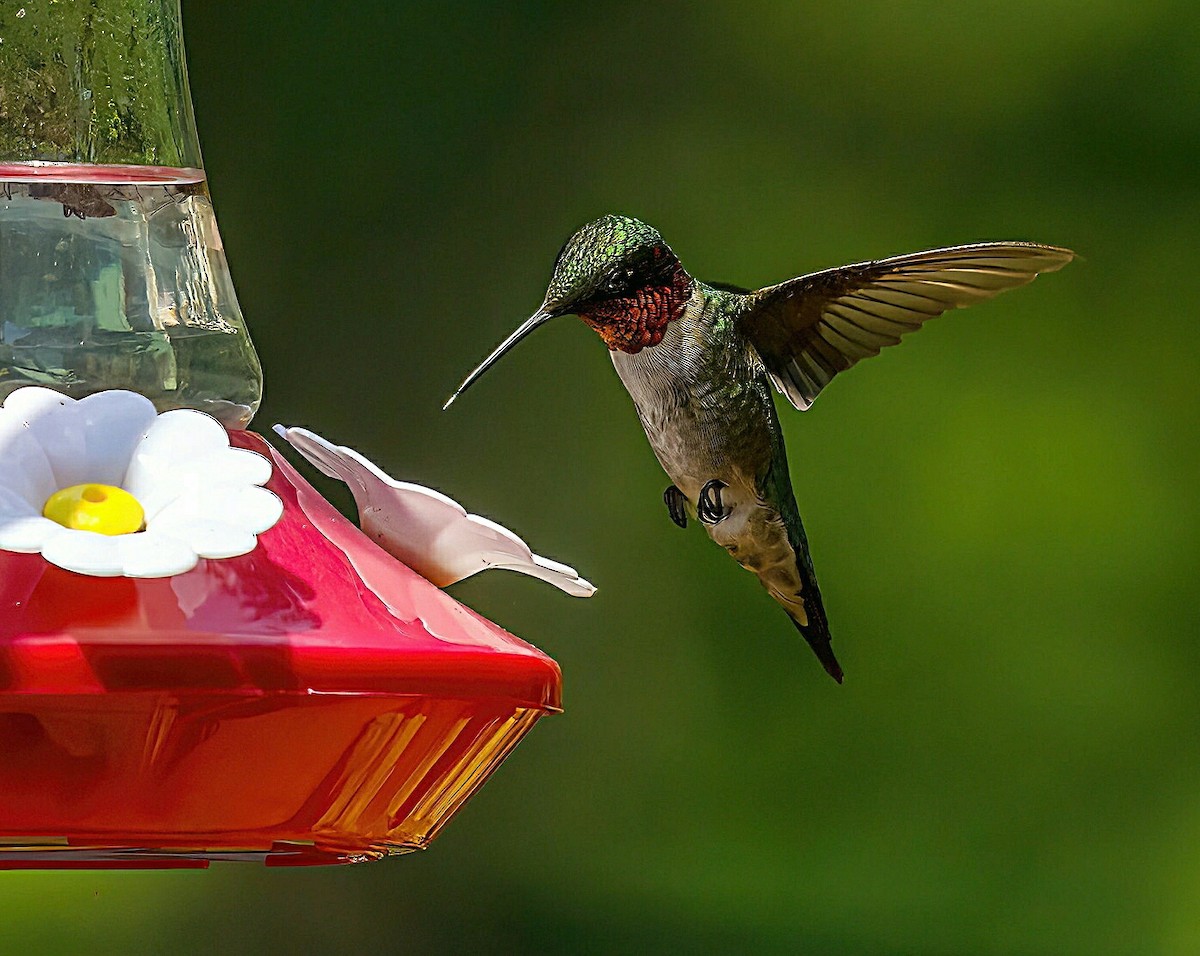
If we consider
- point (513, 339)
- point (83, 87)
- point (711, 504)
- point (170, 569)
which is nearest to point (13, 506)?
point (170, 569)

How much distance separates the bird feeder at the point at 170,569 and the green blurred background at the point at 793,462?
2939mm

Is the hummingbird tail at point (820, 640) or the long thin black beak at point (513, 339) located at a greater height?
the long thin black beak at point (513, 339)

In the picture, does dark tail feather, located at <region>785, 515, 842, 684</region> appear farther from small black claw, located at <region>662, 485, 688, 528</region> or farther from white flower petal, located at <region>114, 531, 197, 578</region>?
white flower petal, located at <region>114, 531, 197, 578</region>

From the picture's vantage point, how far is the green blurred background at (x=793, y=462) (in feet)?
15.9

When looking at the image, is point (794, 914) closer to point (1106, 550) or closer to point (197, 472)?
point (1106, 550)

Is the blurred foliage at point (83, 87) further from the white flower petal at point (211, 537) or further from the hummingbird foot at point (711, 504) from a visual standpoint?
the hummingbird foot at point (711, 504)

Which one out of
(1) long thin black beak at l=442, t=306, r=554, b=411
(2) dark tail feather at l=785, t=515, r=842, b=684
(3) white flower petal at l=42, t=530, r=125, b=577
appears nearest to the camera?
(3) white flower petal at l=42, t=530, r=125, b=577

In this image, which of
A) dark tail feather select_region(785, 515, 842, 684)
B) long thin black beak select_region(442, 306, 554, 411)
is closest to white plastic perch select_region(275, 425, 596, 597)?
long thin black beak select_region(442, 306, 554, 411)

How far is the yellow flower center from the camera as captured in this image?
4.65 ft

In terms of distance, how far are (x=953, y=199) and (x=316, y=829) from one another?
3963 millimetres

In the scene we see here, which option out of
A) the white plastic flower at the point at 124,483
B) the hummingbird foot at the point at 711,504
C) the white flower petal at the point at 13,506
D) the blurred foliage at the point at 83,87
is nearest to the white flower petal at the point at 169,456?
the white plastic flower at the point at 124,483

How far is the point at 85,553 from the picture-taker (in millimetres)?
1281

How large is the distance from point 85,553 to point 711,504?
59.1 inches

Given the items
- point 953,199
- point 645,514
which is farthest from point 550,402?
point 953,199
